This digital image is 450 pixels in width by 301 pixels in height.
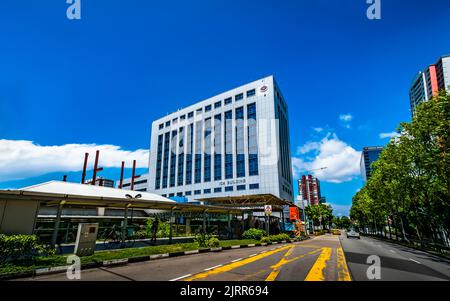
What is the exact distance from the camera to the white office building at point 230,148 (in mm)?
57688

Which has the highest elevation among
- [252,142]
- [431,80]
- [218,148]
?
[431,80]

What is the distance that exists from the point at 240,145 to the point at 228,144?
368 cm

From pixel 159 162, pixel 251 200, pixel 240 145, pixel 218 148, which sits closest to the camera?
pixel 251 200

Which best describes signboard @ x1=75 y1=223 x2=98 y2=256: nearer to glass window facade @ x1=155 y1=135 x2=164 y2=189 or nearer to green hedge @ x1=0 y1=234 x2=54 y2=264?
green hedge @ x1=0 y1=234 x2=54 y2=264

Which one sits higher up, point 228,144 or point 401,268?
point 228,144

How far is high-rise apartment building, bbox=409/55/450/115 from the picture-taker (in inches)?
4038

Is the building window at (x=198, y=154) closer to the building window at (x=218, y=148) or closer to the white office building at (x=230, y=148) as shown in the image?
the white office building at (x=230, y=148)

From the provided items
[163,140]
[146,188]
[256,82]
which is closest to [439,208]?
[256,82]

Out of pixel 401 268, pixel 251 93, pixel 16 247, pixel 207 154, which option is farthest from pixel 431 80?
pixel 16 247

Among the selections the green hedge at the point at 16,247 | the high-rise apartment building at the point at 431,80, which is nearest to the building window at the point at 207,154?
the green hedge at the point at 16,247

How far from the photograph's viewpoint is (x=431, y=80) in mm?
112250

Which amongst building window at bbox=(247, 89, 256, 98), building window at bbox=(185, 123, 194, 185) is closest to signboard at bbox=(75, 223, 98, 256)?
building window at bbox=(247, 89, 256, 98)

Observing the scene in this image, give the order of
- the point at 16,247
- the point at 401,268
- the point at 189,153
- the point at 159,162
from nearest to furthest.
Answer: the point at 16,247, the point at 401,268, the point at 189,153, the point at 159,162

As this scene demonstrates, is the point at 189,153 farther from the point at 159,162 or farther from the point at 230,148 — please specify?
the point at 159,162
